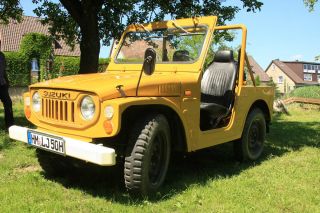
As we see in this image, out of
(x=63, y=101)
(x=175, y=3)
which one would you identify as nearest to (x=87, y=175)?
(x=63, y=101)

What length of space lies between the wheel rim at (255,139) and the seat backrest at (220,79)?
692 millimetres

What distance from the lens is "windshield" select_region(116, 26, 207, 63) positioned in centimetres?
554

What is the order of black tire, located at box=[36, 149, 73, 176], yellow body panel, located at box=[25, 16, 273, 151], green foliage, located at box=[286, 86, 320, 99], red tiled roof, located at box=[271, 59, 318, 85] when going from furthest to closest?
red tiled roof, located at box=[271, 59, 318, 85] < green foliage, located at box=[286, 86, 320, 99] < black tire, located at box=[36, 149, 73, 176] < yellow body panel, located at box=[25, 16, 273, 151]

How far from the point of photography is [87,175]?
5.31 meters

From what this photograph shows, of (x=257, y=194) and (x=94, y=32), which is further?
(x=94, y=32)

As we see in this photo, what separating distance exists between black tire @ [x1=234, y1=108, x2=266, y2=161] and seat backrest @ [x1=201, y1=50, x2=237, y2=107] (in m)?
0.52

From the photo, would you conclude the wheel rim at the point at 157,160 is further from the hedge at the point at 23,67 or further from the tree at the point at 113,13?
the hedge at the point at 23,67

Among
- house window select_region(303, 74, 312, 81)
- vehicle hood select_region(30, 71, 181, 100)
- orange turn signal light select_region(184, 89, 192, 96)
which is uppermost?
house window select_region(303, 74, 312, 81)

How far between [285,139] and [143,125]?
17.4ft

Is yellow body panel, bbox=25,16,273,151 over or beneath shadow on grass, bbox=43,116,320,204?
over

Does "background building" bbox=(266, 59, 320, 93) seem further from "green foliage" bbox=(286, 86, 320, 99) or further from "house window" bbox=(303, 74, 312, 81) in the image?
"green foliage" bbox=(286, 86, 320, 99)

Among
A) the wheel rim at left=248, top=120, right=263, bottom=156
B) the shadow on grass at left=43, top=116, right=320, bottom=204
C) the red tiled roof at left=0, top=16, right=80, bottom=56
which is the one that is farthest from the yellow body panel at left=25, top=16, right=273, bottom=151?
the red tiled roof at left=0, top=16, right=80, bottom=56

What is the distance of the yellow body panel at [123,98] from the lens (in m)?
4.02

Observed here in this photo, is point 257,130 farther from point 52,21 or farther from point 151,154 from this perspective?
point 52,21
